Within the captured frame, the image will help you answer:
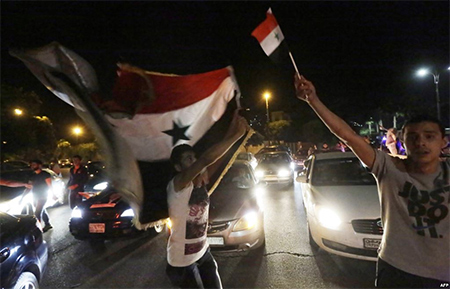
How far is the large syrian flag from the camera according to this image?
7.32 feet

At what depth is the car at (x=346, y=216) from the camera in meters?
4.60

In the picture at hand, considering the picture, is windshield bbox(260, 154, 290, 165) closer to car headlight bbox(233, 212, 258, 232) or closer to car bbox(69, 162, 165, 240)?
car bbox(69, 162, 165, 240)

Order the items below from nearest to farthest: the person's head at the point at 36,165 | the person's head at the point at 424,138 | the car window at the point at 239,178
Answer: the person's head at the point at 424,138, the car window at the point at 239,178, the person's head at the point at 36,165

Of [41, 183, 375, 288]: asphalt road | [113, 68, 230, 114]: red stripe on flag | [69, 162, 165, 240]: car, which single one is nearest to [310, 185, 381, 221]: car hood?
[41, 183, 375, 288]: asphalt road

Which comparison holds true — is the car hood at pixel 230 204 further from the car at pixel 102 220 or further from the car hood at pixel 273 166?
the car hood at pixel 273 166

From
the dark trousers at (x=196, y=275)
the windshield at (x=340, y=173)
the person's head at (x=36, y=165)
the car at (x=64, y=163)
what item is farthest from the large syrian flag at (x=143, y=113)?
the car at (x=64, y=163)

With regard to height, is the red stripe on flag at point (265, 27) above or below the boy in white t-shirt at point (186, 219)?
above

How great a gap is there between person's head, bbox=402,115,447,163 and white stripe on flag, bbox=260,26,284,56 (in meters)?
1.14

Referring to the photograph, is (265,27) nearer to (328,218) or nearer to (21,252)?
(328,218)

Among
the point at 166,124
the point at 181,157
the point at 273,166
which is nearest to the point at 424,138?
the point at 181,157

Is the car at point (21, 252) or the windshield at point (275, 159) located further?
the windshield at point (275, 159)

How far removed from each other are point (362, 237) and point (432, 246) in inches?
105

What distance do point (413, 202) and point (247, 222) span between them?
3626 millimetres

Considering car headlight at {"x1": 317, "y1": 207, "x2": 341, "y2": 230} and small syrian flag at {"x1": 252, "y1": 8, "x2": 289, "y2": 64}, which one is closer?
small syrian flag at {"x1": 252, "y1": 8, "x2": 289, "y2": 64}
